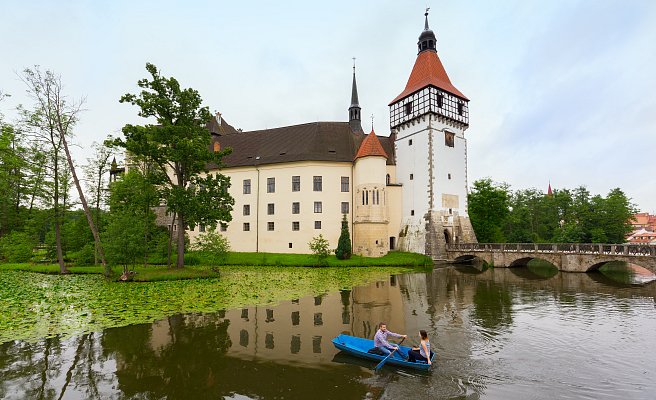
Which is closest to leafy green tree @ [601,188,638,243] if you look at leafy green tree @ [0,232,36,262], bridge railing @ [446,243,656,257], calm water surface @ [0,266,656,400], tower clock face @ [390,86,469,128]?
bridge railing @ [446,243,656,257]

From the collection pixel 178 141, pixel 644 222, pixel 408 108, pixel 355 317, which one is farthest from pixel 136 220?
pixel 644 222

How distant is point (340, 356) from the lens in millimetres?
9273

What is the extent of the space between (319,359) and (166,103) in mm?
21099

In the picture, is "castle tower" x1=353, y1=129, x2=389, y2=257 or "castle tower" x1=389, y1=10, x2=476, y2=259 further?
"castle tower" x1=389, y1=10, x2=476, y2=259

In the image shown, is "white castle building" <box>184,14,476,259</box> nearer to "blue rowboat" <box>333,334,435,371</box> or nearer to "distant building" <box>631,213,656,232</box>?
"blue rowboat" <box>333,334,435,371</box>

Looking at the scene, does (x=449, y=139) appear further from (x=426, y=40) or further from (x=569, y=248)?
(x=569, y=248)

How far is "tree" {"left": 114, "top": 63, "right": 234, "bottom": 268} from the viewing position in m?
22.5

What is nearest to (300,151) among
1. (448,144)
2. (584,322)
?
(448,144)

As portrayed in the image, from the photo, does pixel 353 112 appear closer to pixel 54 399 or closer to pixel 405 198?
pixel 405 198

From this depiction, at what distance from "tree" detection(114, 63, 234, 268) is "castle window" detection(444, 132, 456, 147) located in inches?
1018

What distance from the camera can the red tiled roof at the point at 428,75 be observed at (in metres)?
37.7

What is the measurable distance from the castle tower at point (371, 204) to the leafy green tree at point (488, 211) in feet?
51.7

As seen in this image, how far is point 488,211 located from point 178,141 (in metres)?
38.5

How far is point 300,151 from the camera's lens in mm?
39031
